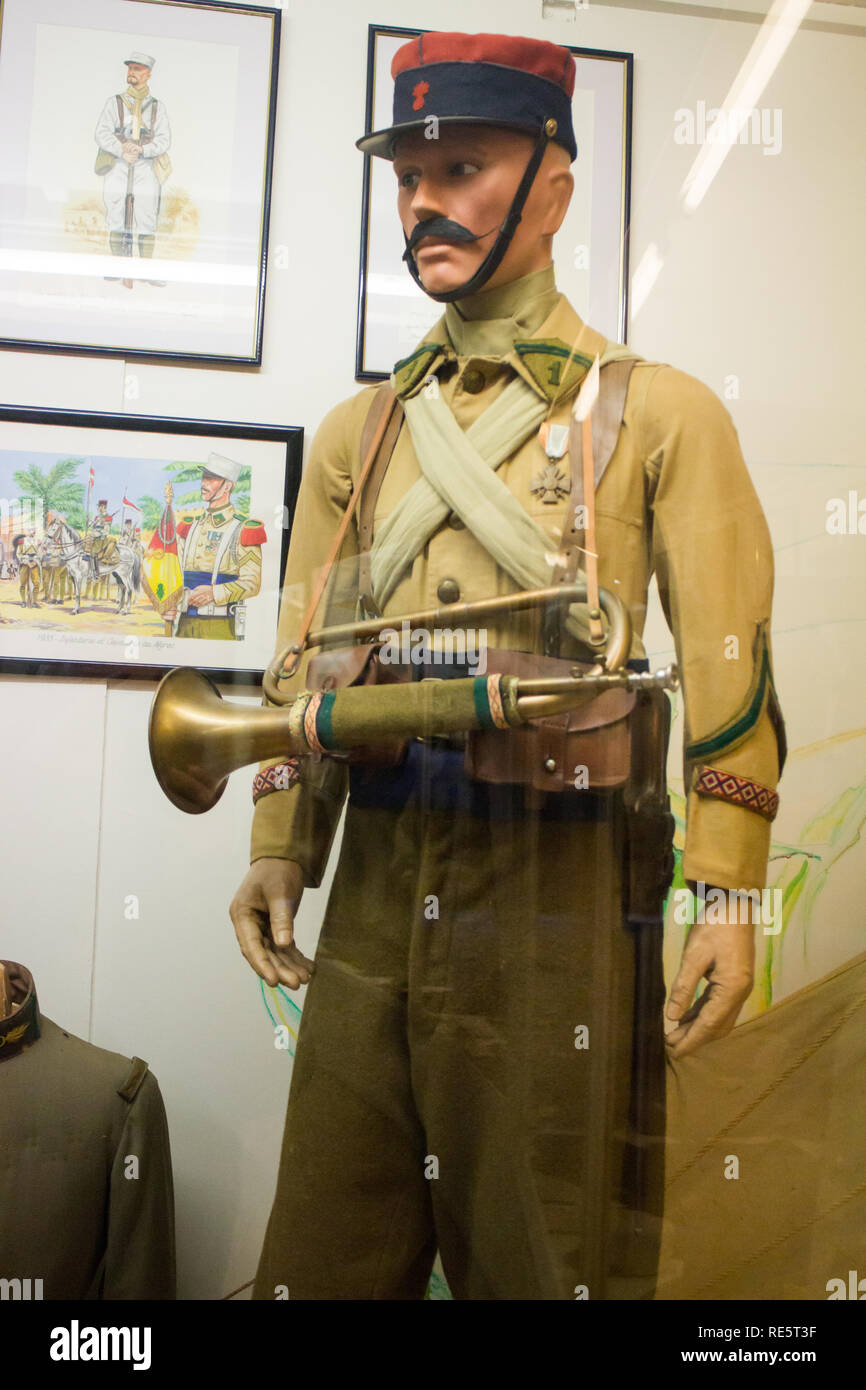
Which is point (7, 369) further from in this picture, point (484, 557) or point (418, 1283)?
point (418, 1283)

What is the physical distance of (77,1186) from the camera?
1.55 meters

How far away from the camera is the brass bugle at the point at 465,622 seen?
4.65ft

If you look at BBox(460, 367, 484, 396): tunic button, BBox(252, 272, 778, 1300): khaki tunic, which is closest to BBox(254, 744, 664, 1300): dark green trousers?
BBox(252, 272, 778, 1300): khaki tunic

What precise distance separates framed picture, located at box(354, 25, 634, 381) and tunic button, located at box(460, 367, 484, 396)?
5.6 inches

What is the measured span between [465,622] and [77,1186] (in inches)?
41.0

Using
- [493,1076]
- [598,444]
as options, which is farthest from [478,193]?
[493,1076]

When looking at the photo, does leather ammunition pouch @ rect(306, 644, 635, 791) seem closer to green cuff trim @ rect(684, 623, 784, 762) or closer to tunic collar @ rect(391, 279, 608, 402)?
green cuff trim @ rect(684, 623, 784, 762)

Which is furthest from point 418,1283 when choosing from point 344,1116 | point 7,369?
point 7,369

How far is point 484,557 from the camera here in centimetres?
147

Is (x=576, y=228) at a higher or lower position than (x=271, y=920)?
higher

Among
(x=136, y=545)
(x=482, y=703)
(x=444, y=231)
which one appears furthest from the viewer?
(x=136, y=545)

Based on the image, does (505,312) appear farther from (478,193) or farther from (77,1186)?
(77,1186)

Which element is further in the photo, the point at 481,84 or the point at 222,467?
the point at 222,467

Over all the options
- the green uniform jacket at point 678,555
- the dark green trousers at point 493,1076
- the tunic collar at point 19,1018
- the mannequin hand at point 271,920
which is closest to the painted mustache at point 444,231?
the green uniform jacket at point 678,555
